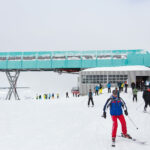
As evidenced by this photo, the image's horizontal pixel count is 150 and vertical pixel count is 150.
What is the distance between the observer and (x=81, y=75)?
3375cm

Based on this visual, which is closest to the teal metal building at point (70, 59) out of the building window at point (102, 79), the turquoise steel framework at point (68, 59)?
the turquoise steel framework at point (68, 59)

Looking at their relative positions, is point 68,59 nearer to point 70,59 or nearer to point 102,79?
point 70,59

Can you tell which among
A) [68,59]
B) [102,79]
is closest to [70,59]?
[68,59]

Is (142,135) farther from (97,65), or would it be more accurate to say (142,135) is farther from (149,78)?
(97,65)

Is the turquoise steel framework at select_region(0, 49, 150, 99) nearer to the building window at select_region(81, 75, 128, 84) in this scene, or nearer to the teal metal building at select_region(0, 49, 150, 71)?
the teal metal building at select_region(0, 49, 150, 71)

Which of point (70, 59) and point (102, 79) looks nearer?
point (102, 79)

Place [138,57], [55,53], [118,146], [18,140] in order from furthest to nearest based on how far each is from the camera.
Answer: [55,53] → [138,57] → [18,140] → [118,146]

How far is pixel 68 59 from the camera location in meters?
39.8

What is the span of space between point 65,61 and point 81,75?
7.46m

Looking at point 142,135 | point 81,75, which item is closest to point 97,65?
point 81,75

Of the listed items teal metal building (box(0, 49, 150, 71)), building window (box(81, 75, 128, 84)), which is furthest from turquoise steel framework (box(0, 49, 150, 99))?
building window (box(81, 75, 128, 84))

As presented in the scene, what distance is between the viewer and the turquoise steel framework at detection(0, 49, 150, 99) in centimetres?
3816

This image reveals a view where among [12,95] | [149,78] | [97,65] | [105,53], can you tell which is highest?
[105,53]

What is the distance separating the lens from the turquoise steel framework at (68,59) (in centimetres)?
3816
